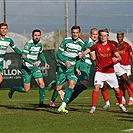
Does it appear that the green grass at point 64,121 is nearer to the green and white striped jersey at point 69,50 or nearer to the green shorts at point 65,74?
the green shorts at point 65,74

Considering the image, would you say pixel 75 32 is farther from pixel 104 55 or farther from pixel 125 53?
pixel 125 53

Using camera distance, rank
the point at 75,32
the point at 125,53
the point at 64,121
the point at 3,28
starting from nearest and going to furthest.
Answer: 1. the point at 64,121
2. the point at 75,32
3. the point at 3,28
4. the point at 125,53

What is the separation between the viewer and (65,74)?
1491 cm

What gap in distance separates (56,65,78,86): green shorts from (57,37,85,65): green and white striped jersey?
0.17m

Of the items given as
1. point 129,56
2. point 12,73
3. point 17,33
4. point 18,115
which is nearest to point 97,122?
point 18,115

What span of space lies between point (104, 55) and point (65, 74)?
1.26 meters

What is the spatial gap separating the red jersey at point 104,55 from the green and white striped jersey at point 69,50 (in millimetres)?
724

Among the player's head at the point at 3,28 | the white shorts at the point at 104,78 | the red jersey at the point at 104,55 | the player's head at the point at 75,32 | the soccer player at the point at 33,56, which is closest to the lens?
the red jersey at the point at 104,55

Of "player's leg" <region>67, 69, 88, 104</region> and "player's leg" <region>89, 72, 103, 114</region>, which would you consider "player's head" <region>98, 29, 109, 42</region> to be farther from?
"player's leg" <region>67, 69, 88, 104</region>

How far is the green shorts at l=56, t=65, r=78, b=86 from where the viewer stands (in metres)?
14.7

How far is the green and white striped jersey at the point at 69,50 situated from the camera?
1478 centimetres

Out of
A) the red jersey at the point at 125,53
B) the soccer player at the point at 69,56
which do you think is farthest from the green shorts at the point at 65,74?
the red jersey at the point at 125,53

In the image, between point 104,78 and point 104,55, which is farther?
point 104,78

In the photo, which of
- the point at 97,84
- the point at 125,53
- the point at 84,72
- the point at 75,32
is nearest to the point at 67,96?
the point at 97,84
